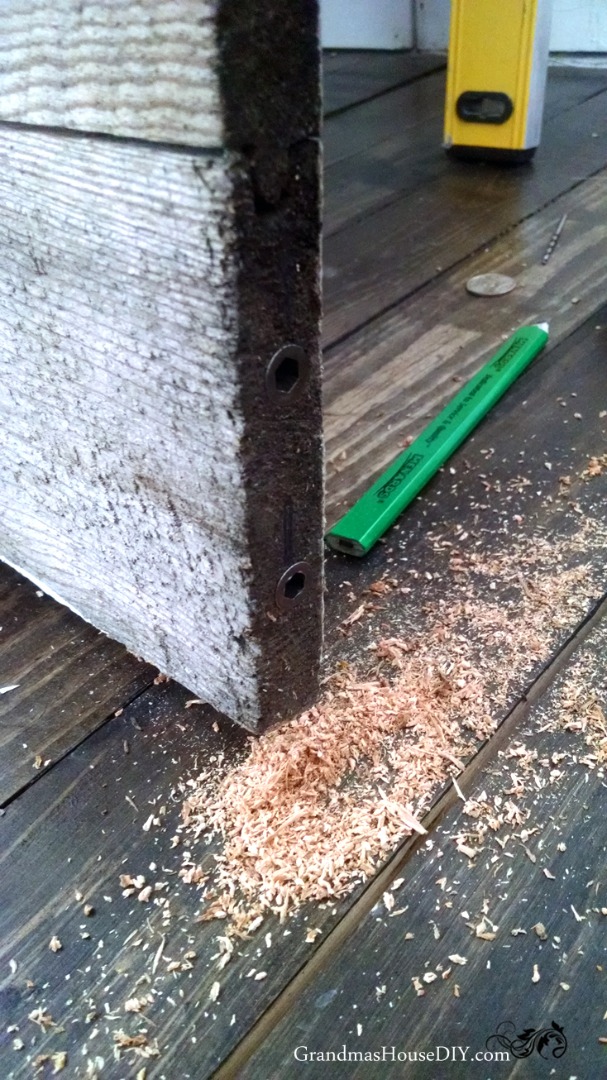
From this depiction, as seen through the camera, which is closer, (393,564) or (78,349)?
(78,349)

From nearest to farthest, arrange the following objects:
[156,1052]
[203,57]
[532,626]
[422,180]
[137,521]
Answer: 1. [203,57]
2. [156,1052]
3. [137,521]
4. [532,626]
5. [422,180]

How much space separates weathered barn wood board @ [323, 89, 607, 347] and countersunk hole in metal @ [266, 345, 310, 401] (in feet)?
2.41

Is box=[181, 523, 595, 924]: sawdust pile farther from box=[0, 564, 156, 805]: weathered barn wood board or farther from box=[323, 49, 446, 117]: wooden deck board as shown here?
box=[323, 49, 446, 117]: wooden deck board

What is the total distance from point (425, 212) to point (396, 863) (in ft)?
4.28

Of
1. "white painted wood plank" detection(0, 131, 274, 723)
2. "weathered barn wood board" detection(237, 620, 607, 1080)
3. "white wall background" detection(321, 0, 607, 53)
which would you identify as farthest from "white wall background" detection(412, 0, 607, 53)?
"weathered barn wood board" detection(237, 620, 607, 1080)

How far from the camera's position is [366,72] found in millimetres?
2430

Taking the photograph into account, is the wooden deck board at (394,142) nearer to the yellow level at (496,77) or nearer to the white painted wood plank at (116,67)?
the yellow level at (496,77)

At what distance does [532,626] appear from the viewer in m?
0.80

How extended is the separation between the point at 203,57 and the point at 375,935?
0.52m

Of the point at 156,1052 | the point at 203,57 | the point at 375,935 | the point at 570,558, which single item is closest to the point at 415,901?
the point at 375,935

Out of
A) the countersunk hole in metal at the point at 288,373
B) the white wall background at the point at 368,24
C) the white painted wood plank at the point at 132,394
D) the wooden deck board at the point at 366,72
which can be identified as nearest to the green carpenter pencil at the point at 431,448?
the white painted wood plank at the point at 132,394

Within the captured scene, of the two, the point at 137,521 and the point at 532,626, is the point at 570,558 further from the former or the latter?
the point at 137,521

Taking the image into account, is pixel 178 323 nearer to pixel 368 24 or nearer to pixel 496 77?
pixel 496 77

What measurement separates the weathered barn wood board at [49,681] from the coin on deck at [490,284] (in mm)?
833
